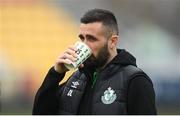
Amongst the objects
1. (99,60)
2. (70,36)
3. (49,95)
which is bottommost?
(70,36)

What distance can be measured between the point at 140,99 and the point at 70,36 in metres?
9.54

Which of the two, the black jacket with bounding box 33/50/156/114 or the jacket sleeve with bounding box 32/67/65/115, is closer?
the black jacket with bounding box 33/50/156/114

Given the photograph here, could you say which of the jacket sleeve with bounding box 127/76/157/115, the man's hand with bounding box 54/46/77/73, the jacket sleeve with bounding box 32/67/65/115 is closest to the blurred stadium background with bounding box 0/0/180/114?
the jacket sleeve with bounding box 32/67/65/115

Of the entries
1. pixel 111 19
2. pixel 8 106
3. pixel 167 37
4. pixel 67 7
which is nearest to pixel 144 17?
pixel 167 37

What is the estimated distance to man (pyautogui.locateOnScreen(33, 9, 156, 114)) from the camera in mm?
2713

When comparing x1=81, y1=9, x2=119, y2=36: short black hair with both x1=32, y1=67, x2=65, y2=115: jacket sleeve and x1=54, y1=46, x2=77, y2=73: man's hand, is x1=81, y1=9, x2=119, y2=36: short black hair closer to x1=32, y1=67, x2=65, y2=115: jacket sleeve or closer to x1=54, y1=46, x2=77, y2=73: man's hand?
x1=54, y1=46, x2=77, y2=73: man's hand

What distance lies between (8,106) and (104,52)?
8.09 metres

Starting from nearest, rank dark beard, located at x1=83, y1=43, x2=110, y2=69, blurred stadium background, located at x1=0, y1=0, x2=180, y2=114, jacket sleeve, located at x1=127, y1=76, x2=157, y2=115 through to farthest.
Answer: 1. jacket sleeve, located at x1=127, y1=76, x2=157, y2=115
2. dark beard, located at x1=83, y1=43, x2=110, y2=69
3. blurred stadium background, located at x1=0, y1=0, x2=180, y2=114

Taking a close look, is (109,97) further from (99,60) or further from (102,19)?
(102,19)

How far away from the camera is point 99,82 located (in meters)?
2.82

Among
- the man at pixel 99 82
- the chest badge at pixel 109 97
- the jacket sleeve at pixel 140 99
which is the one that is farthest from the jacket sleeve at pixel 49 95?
Answer: the jacket sleeve at pixel 140 99

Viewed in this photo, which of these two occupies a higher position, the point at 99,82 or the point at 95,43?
the point at 95,43

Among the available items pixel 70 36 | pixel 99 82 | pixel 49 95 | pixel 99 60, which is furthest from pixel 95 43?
pixel 70 36

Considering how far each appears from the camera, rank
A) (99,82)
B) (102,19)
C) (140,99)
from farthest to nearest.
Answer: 1. (102,19)
2. (99,82)
3. (140,99)
